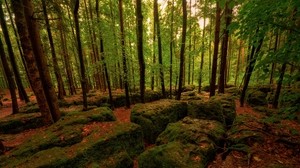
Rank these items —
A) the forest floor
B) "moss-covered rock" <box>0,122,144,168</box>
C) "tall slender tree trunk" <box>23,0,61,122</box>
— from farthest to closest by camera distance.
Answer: "tall slender tree trunk" <box>23,0,61,122</box> → "moss-covered rock" <box>0,122,144,168</box> → the forest floor

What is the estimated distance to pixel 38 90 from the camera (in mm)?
7316

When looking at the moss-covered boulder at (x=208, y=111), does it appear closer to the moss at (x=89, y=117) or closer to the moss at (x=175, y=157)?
the moss at (x=175, y=157)

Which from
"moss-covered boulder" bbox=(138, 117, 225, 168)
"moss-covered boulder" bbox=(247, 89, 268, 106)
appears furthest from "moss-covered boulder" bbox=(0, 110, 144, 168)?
"moss-covered boulder" bbox=(247, 89, 268, 106)

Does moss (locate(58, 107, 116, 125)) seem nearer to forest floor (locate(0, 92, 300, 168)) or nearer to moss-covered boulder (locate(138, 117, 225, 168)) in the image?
moss-covered boulder (locate(138, 117, 225, 168))

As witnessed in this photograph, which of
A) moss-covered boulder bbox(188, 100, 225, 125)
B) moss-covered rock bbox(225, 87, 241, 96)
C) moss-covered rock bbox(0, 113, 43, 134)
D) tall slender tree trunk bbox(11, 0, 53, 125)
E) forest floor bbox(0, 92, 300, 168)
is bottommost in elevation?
moss-covered rock bbox(225, 87, 241, 96)

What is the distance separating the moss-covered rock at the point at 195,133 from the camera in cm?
535

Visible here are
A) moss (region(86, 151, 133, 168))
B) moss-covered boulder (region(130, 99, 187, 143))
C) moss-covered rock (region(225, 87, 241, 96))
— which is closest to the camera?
moss (region(86, 151, 133, 168))

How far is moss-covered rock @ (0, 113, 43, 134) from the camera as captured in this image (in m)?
9.16

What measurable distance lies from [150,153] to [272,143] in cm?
395

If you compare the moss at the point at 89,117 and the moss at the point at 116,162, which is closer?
the moss at the point at 116,162

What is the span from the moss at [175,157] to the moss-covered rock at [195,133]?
0.42 metres

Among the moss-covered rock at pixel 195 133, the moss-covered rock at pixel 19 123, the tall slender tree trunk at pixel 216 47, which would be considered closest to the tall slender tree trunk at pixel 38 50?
the moss-covered rock at pixel 19 123

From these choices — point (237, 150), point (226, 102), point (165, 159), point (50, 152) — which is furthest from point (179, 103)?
point (50, 152)

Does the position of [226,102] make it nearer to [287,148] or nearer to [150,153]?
[287,148]
